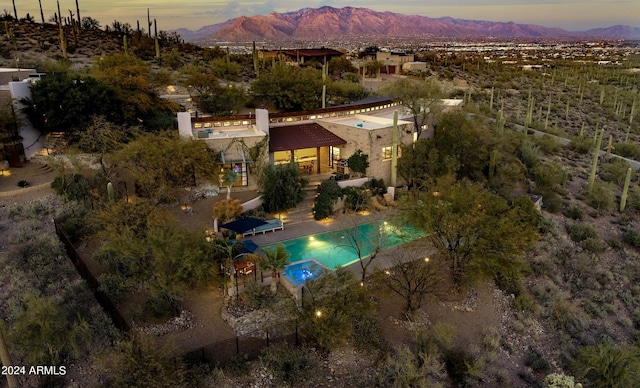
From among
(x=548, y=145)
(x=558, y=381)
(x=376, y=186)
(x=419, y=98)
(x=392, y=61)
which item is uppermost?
(x=392, y=61)

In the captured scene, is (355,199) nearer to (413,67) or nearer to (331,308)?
(331,308)

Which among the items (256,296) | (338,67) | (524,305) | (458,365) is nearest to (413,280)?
(458,365)

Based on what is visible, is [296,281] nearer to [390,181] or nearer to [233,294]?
[233,294]

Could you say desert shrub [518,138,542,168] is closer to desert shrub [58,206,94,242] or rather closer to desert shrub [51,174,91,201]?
desert shrub [58,206,94,242]

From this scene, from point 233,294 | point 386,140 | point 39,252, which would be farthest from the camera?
point 386,140

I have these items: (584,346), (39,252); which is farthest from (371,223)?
(39,252)

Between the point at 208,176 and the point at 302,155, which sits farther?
the point at 302,155

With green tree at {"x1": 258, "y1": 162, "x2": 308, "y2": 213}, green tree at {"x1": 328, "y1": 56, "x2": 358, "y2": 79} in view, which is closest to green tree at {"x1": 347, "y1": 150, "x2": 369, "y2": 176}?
green tree at {"x1": 258, "y1": 162, "x2": 308, "y2": 213}
